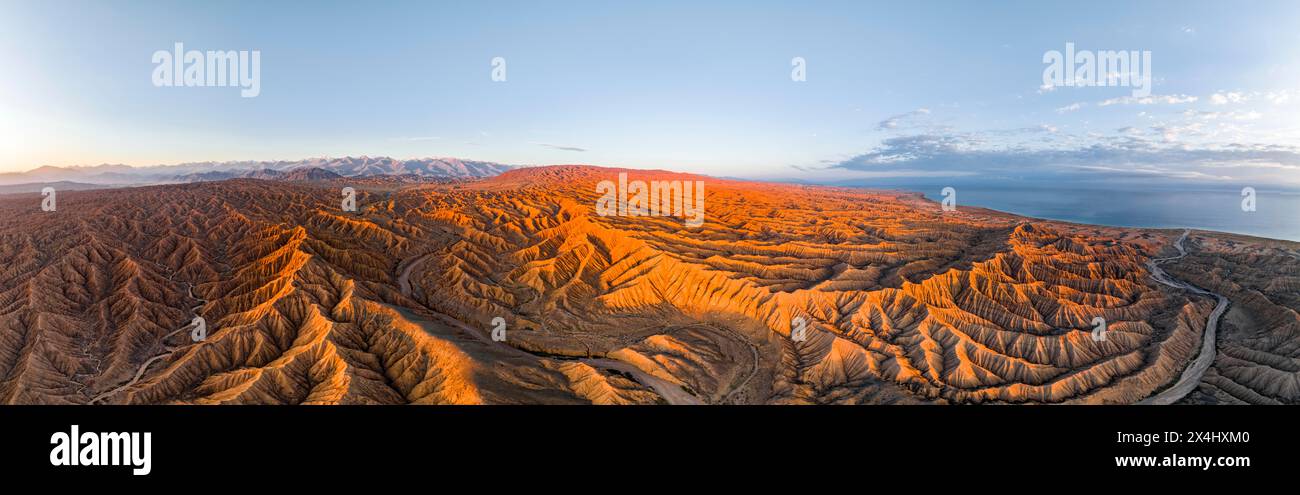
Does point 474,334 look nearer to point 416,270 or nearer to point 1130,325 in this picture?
point 416,270

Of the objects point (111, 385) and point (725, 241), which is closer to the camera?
point (111, 385)

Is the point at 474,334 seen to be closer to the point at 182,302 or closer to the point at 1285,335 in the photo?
the point at 182,302

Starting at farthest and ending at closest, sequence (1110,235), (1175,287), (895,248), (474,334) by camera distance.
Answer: (1110,235) → (895,248) → (1175,287) → (474,334)

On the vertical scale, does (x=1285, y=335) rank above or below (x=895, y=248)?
below

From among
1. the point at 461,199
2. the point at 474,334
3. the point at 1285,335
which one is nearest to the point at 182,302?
the point at 474,334

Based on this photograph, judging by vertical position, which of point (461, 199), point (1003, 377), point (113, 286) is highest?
point (461, 199)

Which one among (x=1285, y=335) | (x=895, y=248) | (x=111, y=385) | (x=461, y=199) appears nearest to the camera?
(x=111, y=385)
